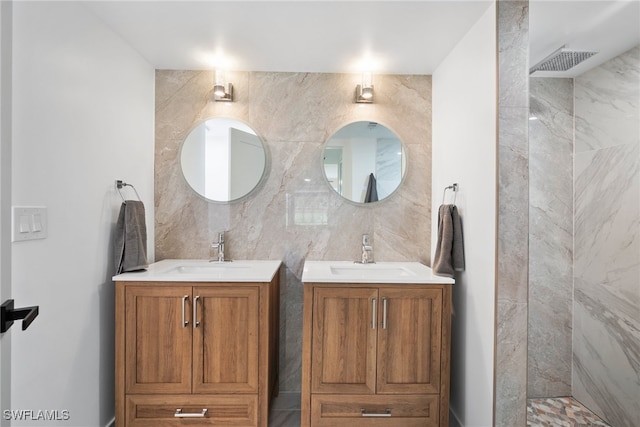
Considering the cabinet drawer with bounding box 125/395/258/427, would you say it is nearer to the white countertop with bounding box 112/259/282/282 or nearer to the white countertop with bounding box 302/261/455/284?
the white countertop with bounding box 112/259/282/282

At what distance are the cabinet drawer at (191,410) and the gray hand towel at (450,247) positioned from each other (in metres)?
1.24

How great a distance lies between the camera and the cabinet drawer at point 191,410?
70.4 inches

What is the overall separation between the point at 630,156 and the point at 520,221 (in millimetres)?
801

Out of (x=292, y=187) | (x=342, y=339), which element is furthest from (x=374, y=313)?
(x=292, y=187)

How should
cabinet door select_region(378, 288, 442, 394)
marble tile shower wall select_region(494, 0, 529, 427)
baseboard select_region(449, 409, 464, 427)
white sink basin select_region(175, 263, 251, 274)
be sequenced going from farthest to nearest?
white sink basin select_region(175, 263, 251, 274)
baseboard select_region(449, 409, 464, 427)
cabinet door select_region(378, 288, 442, 394)
marble tile shower wall select_region(494, 0, 529, 427)

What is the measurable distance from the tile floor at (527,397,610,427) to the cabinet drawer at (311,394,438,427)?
0.51 m

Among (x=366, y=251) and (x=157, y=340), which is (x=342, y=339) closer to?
(x=366, y=251)

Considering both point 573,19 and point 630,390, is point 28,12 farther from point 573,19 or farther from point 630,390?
point 630,390

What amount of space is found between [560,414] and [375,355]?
102 cm

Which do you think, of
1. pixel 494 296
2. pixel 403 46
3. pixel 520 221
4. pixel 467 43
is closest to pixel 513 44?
pixel 467 43

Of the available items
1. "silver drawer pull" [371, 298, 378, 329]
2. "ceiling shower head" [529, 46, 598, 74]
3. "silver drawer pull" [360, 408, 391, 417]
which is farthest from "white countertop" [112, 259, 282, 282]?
"ceiling shower head" [529, 46, 598, 74]

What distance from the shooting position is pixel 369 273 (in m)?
2.22

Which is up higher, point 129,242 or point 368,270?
point 129,242

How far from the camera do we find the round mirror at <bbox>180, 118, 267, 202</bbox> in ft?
7.74
